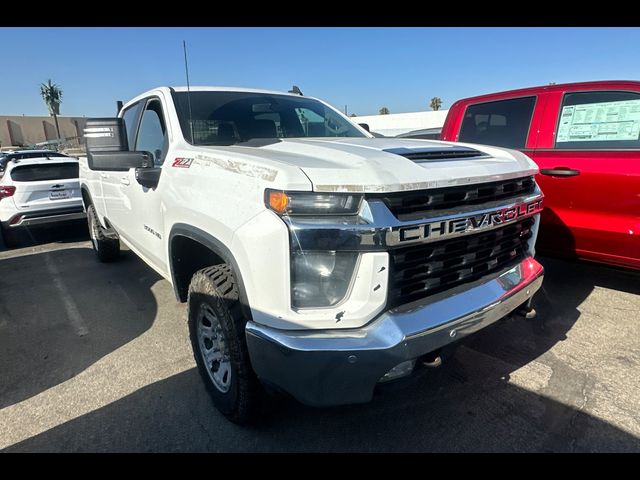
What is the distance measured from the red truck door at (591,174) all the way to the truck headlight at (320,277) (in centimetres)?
292

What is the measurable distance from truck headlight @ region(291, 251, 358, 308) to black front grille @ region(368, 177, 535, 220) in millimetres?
292

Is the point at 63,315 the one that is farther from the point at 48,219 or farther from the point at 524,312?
the point at 524,312

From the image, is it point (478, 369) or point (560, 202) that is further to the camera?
point (560, 202)

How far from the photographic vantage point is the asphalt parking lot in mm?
2223

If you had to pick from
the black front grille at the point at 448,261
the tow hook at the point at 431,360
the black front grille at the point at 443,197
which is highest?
the black front grille at the point at 443,197

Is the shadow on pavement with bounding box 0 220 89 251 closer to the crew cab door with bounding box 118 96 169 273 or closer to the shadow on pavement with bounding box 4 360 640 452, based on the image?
the crew cab door with bounding box 118 96 169 273

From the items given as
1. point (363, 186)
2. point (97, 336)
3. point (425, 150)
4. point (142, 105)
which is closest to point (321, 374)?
point (363, 186)

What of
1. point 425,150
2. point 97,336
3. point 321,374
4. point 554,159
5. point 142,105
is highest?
point 142,105

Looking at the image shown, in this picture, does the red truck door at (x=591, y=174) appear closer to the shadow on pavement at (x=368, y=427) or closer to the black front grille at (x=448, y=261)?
the black front grille at (x=448, y=261)

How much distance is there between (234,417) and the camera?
2266 millimetres

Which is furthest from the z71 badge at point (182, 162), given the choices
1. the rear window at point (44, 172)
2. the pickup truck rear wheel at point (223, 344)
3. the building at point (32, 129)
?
the building at point (32, 129)

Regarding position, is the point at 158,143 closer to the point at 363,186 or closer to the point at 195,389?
the point at 195,389

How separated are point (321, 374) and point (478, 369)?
1.61 m

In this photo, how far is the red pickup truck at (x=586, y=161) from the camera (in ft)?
11.1
